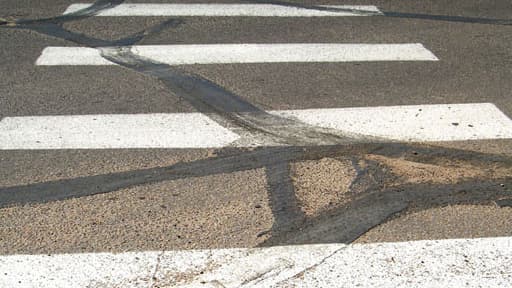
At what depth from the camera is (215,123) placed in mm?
6383

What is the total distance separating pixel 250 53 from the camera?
791 cm

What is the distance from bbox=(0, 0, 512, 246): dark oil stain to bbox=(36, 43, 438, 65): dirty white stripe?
801 mm

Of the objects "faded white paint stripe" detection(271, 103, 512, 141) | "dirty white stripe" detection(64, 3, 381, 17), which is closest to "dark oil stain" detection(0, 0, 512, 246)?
"faded white paint stripe" detection(271, 103, 512, 141)

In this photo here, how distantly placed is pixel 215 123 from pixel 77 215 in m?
1.64

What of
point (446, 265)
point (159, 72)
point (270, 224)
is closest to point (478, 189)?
point (446, 265)

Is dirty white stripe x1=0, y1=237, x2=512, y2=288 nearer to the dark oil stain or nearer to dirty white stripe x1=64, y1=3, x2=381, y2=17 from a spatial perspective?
the dark oil stain

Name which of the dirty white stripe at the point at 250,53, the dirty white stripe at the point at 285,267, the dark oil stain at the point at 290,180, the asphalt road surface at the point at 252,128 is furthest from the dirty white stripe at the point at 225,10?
the dirty white stripe at the point at 285,267

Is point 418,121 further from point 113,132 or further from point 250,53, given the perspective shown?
point 113,132

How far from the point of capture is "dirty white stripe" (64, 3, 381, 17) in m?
9.05

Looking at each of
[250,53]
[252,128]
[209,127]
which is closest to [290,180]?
[252,128]

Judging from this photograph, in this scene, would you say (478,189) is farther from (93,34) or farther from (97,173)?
(93,34)

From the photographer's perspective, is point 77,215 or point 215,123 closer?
point 77,215

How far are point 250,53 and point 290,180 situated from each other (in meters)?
2.66

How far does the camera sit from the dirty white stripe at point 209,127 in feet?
19.8
